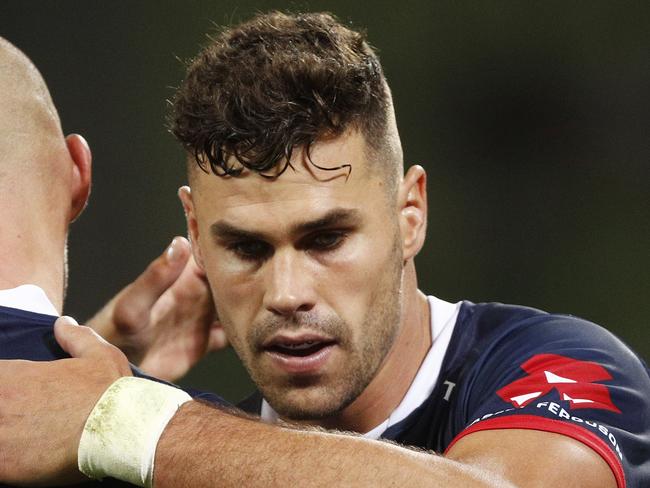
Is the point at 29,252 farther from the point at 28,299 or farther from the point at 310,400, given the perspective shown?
the point at 310,400

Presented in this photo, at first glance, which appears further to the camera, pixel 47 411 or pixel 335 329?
pixel 335 329

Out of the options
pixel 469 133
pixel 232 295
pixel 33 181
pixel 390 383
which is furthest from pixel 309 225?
pixel 469 133

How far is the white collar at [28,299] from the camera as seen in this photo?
192 cm

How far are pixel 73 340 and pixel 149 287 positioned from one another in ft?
4.65

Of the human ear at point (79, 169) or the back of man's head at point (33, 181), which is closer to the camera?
the back of man's head at point (33, 181)

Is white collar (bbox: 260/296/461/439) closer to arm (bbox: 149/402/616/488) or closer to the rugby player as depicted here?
the rugby player

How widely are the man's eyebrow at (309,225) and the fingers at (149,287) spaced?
76 centimetres

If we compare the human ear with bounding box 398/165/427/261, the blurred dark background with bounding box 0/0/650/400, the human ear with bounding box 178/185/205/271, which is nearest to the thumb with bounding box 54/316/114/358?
the human ear with bounding box 178/185/205/271

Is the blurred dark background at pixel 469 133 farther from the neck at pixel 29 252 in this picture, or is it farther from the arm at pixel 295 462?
the arm at pixel 295 462

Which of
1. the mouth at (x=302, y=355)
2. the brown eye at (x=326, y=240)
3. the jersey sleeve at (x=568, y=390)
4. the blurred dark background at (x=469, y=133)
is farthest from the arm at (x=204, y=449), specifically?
the blurred dark background at (x=469, y=133)

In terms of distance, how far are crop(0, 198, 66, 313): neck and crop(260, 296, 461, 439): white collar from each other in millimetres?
809

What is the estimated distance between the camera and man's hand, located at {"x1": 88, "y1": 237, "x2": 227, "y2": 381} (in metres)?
3.28

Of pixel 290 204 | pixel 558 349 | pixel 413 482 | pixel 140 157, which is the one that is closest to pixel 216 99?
pixel 290 204

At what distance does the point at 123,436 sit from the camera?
1.76 meters
